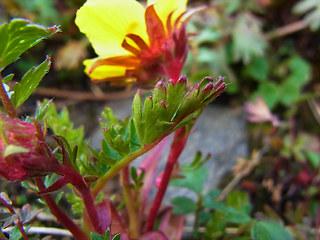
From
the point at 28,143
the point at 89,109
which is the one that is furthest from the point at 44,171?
the point at 89,109

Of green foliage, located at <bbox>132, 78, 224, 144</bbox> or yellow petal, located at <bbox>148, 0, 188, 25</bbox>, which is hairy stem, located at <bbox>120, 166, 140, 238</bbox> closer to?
green foliage, located at <bbox>132, 78, 224, 144</bbox>

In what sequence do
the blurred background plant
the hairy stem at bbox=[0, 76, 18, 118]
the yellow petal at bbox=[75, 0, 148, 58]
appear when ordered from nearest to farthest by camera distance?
the hairy stem at bbox=[0, 76, 18, 118] → the yellow petal at bbox=[75, 0, 148, 58] → the blurred background plant

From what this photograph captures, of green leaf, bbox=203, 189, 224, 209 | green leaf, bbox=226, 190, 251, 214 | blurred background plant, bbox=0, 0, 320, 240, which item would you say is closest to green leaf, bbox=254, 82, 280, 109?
blurred background plant, bbox=0, 0, 320, 240

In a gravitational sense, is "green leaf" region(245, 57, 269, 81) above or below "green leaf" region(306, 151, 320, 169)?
above

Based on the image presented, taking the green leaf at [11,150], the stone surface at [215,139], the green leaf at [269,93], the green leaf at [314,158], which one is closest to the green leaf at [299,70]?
the green leaf at [269,93]

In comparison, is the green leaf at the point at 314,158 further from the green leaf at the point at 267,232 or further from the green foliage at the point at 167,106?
the green foliage at the point at 167,106

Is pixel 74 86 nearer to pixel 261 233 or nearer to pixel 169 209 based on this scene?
pixel 169 209
